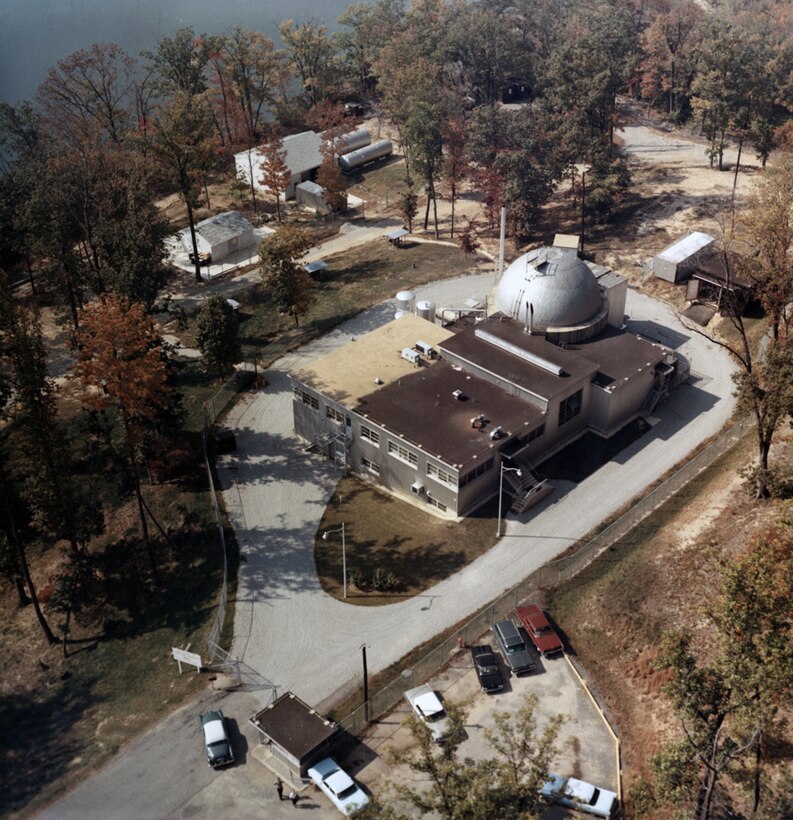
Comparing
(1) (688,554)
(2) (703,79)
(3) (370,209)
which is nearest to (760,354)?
(1) (688,554)

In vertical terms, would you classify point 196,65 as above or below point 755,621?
above

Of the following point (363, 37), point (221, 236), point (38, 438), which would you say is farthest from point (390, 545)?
point (363, 37)

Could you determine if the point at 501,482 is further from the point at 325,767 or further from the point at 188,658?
the point at 188,658

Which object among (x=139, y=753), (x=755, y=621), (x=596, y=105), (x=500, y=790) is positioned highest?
(x=596, y=105)

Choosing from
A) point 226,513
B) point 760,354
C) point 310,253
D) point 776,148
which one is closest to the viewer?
point 226,513

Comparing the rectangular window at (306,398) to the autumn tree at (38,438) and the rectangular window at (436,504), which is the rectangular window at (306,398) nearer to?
the rectangular window at (436,504)

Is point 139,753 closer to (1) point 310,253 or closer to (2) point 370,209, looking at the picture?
(1) point 310,253
